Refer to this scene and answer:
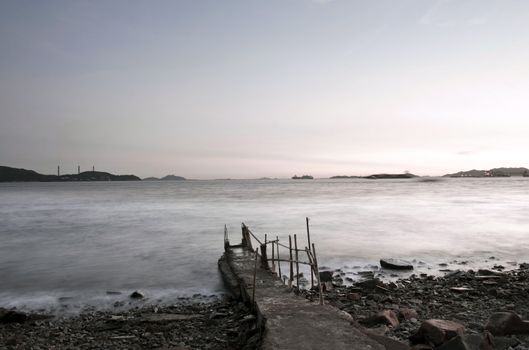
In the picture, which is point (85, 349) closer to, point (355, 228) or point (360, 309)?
point (360, 309)

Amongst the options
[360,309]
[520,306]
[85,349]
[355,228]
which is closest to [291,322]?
[360,309]

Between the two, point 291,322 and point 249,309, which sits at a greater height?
point 291,322

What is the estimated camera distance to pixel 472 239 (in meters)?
26.9

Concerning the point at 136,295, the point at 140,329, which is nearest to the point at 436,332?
the point at 140,329

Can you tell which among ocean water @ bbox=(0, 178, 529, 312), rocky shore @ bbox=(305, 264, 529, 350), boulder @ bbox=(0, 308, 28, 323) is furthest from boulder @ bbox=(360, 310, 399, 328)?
boulder @ bbox=(0, 308, 28, 323)

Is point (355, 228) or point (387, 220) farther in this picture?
point (387, 220)

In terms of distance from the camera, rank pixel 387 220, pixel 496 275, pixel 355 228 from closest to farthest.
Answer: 1. pixel 496 275
2. pixel 355 228
3. pixel 387 220

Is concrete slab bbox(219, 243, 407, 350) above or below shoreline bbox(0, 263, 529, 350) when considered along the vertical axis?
above

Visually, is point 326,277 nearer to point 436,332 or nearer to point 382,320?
point 382,320

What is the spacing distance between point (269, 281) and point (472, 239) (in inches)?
813

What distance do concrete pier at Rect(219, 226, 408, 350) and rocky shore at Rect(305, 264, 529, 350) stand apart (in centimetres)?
111

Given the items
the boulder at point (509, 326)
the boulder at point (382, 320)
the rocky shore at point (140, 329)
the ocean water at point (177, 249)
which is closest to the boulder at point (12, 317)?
the rocky shore at point (140, 329)

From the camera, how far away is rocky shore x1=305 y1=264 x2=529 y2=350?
7684mm

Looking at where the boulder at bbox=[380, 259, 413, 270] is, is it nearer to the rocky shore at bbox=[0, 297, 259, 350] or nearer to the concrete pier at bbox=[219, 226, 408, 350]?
the concrete pier at bbox=[219, 226, 408, 350]
